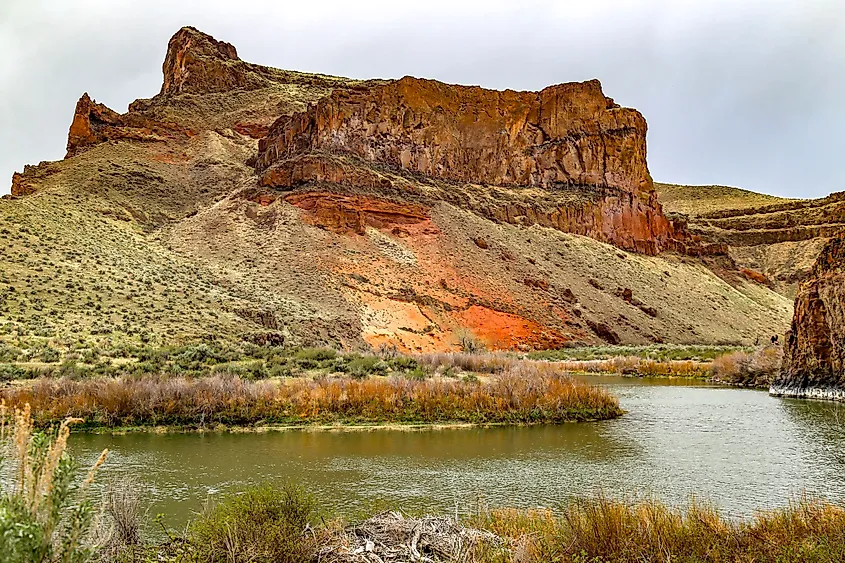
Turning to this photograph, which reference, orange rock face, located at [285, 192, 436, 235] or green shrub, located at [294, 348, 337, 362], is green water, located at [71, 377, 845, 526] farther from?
orange rock face, located at [285, 192, 436, 235]

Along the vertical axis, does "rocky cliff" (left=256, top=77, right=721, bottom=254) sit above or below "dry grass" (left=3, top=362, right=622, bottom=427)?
above

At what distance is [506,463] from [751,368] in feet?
79.6

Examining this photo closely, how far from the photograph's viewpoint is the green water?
1166 centimetres

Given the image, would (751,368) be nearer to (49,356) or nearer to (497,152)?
(49,356)

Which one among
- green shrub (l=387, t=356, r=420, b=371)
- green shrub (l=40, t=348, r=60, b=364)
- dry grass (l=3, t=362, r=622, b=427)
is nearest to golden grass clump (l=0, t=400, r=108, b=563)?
dry grass (l=3, t=362, r=622, b=427)

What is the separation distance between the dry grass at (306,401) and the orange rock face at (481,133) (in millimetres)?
47641

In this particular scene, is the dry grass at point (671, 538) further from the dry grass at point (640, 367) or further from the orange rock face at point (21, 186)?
the orange rock face at point (21, 186)

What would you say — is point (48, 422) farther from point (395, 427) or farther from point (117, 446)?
point (395, 427)

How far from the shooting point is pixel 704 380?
36.9 meters

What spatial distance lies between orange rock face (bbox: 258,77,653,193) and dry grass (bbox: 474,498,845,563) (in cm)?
6100

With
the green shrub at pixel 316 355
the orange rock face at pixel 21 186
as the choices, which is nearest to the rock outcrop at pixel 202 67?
the orange rock face at pixel 21 186

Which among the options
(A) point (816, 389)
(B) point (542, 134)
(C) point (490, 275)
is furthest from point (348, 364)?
(B) point (542, 134)

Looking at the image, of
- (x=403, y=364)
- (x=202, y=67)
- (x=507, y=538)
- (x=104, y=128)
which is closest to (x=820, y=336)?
(x=403, y=364)

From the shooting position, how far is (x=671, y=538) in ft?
23.4
